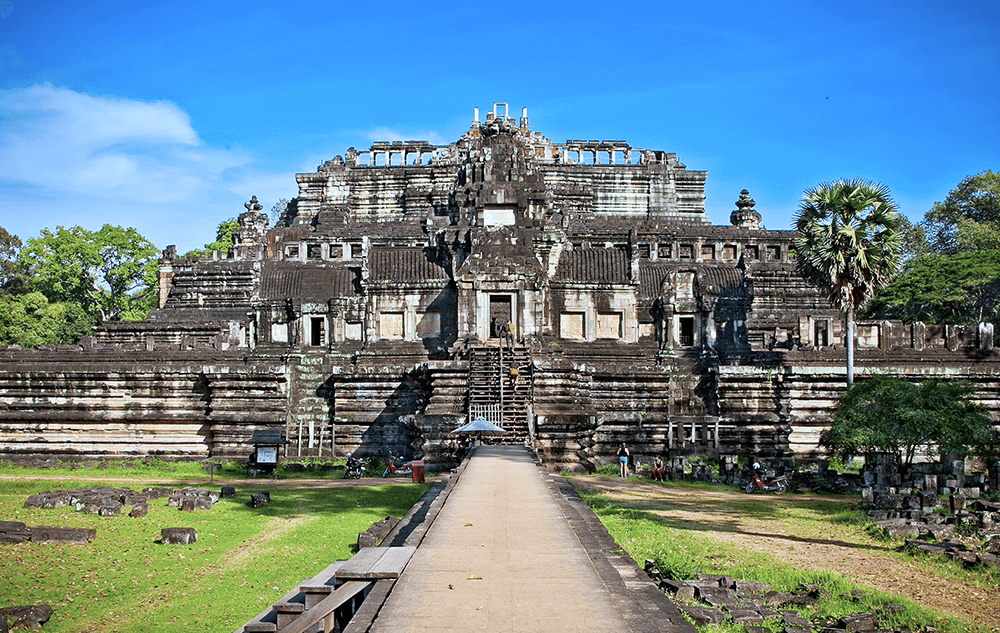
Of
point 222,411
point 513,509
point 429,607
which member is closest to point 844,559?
point 513,509

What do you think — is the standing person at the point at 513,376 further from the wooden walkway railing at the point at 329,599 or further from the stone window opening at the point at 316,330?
the wooden walkway railing at the point at 329,599

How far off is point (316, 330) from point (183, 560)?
24146 mm

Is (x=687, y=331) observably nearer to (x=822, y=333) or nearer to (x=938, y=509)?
(x=822, y=333)

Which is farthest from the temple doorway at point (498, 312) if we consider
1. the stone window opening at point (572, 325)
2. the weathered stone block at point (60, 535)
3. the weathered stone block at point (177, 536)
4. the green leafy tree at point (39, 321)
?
the green leafy tree at point (39, 321)

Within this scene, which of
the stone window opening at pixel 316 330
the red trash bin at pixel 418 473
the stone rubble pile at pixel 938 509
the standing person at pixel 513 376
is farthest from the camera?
the stone window opening at pixel 316 330

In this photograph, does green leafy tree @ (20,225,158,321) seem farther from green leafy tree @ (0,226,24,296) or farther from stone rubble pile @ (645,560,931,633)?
stone rubble pile @ (645,560,931,633)

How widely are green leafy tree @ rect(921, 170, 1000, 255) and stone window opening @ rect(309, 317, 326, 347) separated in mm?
45636

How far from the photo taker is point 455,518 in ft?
41.4

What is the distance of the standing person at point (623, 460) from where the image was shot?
27.8m

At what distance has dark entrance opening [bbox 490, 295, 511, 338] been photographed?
33812mm

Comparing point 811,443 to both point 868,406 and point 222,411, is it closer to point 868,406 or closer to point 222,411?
point 868,406

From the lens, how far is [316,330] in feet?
126

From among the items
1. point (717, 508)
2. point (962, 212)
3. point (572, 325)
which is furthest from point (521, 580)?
point (962, 212)

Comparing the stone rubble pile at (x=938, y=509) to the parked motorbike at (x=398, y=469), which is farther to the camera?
the parked motorbike at (x=398, y=469)
